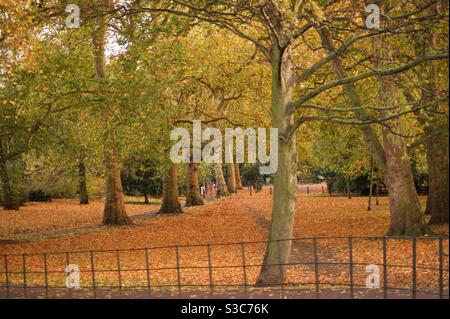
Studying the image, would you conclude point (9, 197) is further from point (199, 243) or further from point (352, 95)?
point (352, 95)

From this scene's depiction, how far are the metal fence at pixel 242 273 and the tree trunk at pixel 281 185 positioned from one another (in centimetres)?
22

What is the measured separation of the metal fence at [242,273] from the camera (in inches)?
461

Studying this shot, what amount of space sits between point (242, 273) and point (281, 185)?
12.4 ft

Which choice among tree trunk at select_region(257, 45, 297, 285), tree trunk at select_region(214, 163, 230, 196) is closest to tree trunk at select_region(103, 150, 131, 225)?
tree trunk at select_region(257, 45, 297, 285)

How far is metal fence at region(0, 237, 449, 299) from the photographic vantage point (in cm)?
1171

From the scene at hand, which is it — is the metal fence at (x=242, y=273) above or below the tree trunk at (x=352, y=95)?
below

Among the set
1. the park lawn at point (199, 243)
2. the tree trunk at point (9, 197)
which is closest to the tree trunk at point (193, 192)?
the park lawn at point (199, 243)

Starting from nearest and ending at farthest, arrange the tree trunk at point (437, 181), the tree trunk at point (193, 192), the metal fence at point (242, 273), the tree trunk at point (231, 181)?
the metal fence at point (242, 273)
the tree trunk at point (437, 181)
the tree trunk at point (193, 192)
the tree trunk at point (231, 181)

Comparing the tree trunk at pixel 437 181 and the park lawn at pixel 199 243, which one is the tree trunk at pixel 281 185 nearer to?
the park lawn at pixel 199 243

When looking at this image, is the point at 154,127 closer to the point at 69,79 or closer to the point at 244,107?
the point at 69,79

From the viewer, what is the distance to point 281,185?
14336 mm

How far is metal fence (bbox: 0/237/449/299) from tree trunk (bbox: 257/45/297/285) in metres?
0.22

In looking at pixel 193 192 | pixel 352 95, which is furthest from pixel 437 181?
pixel 193 192
